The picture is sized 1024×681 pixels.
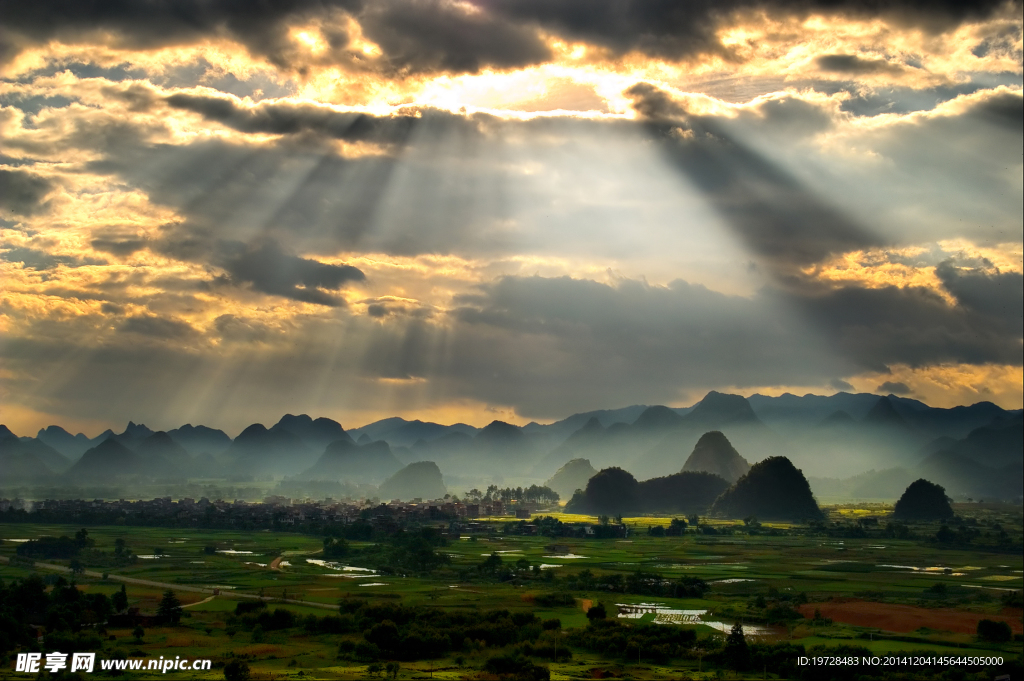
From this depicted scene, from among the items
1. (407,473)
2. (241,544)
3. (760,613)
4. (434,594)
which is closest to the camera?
(760,613)

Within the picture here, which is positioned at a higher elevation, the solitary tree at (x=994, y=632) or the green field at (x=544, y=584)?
the solitary tree at (x=994, y=632)

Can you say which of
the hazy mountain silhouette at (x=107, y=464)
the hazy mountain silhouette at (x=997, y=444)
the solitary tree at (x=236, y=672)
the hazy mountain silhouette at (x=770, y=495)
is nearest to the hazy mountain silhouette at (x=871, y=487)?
the hazy mountain silhouette at (x=997, y=444)

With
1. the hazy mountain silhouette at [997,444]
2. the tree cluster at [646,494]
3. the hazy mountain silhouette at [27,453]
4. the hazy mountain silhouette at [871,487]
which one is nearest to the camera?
the tree cluster at [646,494]

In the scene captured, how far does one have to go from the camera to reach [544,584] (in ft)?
148

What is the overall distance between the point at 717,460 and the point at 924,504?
2229 inches

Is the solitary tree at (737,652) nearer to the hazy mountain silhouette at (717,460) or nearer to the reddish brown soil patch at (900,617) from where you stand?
the reddish brown soil patch at (900,617)

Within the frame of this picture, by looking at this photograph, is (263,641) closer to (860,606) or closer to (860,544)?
(860,606)

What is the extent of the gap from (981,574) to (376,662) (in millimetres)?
39553

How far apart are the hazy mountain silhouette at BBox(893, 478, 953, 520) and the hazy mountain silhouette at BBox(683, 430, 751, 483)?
169 feet

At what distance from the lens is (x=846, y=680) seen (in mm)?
26578

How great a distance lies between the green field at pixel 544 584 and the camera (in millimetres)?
28672

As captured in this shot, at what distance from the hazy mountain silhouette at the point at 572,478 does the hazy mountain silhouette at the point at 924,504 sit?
71.8 m

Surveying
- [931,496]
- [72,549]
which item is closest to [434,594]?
[72,549]

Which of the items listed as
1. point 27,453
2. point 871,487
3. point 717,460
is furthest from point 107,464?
point 871,487
